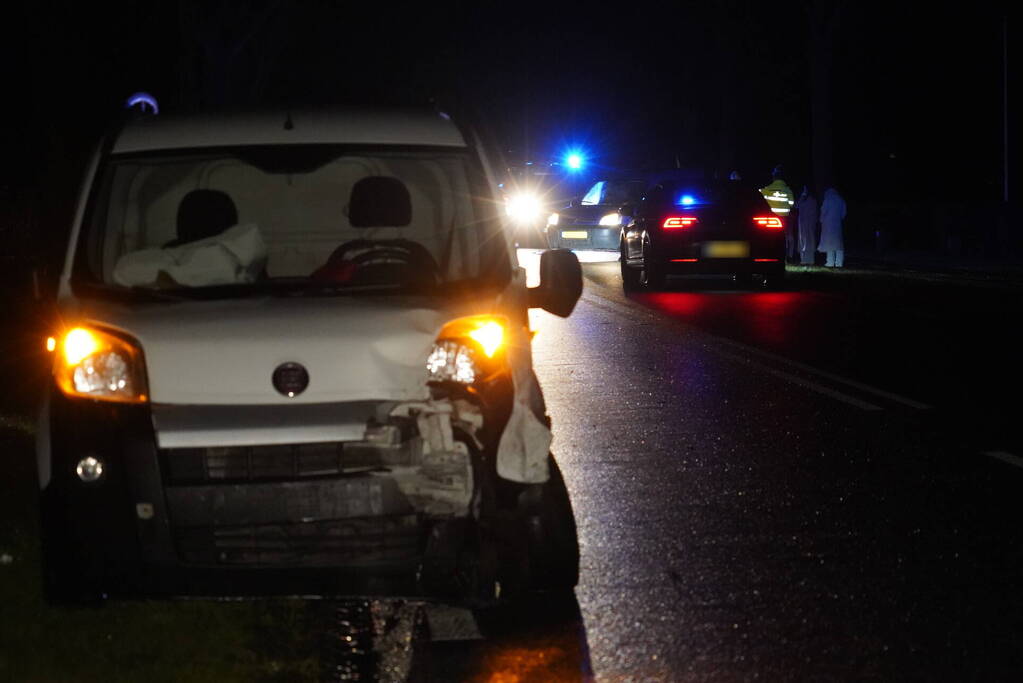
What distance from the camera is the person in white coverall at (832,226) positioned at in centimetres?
3419

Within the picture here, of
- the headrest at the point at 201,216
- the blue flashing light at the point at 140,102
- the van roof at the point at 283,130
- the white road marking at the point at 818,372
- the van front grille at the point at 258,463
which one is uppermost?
the blue flashing light at the point at 140,102

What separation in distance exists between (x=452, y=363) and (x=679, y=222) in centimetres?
1975

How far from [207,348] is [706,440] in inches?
217

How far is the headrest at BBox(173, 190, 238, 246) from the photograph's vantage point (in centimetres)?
708

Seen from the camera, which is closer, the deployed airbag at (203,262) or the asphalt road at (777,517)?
the asphalt road at (777,517)

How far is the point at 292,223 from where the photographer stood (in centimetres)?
781

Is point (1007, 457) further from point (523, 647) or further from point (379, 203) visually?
point (523, 647)

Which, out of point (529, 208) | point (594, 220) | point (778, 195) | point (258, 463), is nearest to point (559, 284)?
point (258, 463)

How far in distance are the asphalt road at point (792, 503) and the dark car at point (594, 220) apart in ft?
65.6

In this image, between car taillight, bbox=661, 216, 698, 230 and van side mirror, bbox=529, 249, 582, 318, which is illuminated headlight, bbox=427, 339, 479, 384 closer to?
van side mirror, bbox=529, 249, 582, 318

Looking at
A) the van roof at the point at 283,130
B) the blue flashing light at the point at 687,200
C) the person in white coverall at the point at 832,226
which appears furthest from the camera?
the person in white coverall at the point at 832,226

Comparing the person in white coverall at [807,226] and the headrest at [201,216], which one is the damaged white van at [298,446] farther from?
the person in white coverall at [807,226]

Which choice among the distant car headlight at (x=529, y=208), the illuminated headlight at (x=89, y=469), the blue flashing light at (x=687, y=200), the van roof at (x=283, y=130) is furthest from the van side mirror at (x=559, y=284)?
the distant car headlight at (x=529, y=208)

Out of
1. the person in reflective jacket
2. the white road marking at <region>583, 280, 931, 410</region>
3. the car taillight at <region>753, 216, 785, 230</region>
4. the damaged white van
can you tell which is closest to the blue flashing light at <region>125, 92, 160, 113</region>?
the damaged white van
